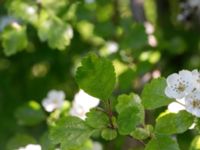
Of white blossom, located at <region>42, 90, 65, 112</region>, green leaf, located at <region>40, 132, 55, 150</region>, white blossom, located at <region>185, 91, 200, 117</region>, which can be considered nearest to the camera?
white blossom, located at <region>185, 91, 200, 117</region>

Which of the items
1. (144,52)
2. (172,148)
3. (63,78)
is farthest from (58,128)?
(63,78)

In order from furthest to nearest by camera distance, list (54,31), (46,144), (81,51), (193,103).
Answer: (81,51) < (54,31) < (46,144) < (193,103)

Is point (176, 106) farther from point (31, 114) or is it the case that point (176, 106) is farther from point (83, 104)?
point (31, 114)

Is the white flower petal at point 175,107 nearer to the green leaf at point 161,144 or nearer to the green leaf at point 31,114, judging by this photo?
the green leaf at point 161,144

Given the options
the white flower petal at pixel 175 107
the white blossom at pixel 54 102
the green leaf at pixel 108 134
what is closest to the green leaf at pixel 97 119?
the green leaf at pixel 108 134

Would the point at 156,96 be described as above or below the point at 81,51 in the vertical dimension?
below

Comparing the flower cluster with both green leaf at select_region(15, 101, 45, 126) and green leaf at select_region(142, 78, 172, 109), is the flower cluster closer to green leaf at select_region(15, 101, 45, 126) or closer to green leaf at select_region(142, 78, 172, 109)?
green leaf at select_region(142, 78, 172, 109)

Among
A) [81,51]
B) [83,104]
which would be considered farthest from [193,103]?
[81,51]

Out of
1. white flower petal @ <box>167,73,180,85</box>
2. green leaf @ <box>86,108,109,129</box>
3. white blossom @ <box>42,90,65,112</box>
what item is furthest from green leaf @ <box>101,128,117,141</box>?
white blossom @ <box>42,90,65,112</box>
